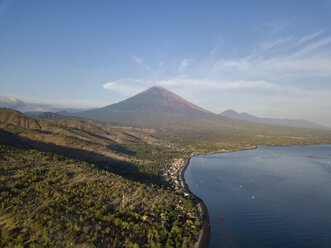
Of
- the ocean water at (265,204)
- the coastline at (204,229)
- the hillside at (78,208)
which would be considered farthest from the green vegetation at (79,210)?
the ocean water at (265,204)

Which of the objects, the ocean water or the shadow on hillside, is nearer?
the ocean water

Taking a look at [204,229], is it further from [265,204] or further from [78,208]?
[78,208]

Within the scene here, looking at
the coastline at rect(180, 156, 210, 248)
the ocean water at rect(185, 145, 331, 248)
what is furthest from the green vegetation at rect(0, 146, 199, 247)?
the ocean water at rect(185, 145, 331, 248)

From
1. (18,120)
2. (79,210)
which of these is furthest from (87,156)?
(18,120)

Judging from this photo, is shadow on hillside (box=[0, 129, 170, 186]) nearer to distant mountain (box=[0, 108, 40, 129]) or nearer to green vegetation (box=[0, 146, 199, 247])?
green vegetation (box=[0, 146, 199, 247])

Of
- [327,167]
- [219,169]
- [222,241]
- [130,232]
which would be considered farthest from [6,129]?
[327,167]

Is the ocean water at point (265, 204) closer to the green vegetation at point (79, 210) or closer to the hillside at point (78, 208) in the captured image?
the hillside at point (78, 208)

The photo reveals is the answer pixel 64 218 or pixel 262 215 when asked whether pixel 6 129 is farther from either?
pixel 262 215
